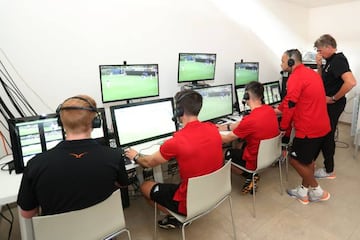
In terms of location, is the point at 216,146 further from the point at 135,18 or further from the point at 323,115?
the point at 135,18

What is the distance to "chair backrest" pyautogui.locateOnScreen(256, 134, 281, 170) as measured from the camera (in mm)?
2007

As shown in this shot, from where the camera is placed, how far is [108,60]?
2.34 metres

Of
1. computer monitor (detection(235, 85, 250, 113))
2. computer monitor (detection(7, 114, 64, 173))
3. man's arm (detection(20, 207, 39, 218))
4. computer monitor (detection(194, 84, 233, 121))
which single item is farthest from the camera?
computer monitor (detection(235, 85, 250, 113))

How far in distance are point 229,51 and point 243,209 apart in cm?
227

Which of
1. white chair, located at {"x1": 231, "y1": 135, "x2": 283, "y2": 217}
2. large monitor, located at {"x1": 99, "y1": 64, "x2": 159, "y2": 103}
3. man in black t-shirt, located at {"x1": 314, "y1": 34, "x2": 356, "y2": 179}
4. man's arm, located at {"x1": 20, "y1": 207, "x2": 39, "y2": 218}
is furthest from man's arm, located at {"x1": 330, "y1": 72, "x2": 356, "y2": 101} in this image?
man's arm, located at {"x1": 20, "y1": 207, "x2": 39, "y2": 218}

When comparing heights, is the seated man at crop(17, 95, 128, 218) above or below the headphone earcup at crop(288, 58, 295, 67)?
below

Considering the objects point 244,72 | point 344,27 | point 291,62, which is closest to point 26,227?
point 291,62

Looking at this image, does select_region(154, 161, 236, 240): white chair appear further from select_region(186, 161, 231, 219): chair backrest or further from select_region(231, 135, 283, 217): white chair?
select_region(231, 135, 283, 217): white chair

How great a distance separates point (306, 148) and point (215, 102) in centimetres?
107

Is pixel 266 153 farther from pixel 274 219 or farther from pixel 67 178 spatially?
pixel 67 178

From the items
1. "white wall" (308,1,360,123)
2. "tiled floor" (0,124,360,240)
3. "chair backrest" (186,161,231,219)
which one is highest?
"white wall" (308,1,360,123)

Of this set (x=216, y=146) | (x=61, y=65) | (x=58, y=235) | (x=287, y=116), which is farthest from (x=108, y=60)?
(x=287, y=116)

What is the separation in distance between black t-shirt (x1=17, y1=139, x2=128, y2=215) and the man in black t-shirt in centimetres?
248

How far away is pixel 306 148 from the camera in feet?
7.25
